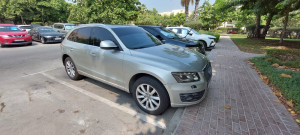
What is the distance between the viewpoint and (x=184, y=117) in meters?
2.72

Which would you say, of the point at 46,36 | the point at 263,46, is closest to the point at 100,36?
the point at 46,36

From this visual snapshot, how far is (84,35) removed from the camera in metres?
3.83

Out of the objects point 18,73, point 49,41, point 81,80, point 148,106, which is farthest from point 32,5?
point 148,106

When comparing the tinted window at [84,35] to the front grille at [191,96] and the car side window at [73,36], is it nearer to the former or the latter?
the car side window at [73,36]

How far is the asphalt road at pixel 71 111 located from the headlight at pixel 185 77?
745 millimetres

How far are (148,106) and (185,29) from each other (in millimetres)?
8139

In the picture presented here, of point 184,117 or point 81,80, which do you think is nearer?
point 184,117

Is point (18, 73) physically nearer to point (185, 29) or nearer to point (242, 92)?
point (242, 92)

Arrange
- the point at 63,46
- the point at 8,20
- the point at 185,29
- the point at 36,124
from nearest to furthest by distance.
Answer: the point at 36,124, the point at 63,46, the point at 185,29, the point at 8,20

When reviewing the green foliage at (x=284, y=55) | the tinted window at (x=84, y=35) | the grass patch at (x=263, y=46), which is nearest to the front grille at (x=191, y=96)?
the tinted window at (x=84, y=35)

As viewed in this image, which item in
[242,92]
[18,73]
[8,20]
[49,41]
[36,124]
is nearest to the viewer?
[36,124]

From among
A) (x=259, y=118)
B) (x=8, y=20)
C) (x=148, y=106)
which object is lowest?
(x=259, y=118)

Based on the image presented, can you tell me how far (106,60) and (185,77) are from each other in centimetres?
173

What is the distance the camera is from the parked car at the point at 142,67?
8.38ft
